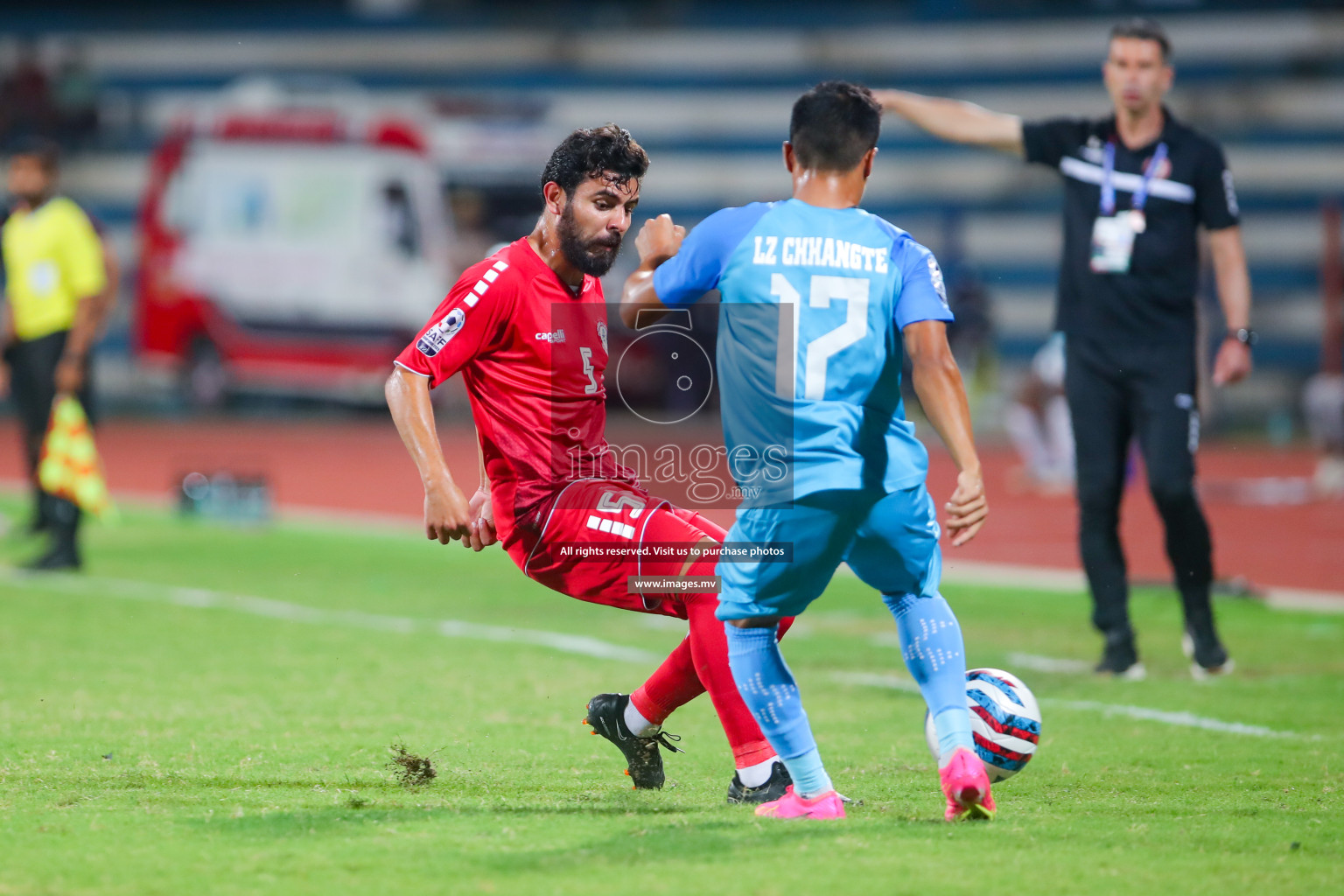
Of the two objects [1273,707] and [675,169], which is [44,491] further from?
[675,169]

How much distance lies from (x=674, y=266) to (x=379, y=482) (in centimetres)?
1397

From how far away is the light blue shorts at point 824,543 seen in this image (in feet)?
14.5

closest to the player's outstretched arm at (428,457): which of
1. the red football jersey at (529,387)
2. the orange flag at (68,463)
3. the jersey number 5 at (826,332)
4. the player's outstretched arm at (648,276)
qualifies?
the red football jersey at (529,387)

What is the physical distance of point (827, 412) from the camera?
443 centimetres

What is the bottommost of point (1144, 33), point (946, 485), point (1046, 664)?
point (946, 485)

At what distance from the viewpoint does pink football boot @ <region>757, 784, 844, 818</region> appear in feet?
14.9

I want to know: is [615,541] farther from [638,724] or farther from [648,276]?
[648,276]

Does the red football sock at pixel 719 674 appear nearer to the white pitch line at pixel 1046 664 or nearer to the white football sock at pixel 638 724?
the white football sock at pixel 638 724

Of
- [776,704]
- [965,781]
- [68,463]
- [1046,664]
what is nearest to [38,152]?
[68,463]

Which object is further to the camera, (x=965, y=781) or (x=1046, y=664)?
(x=1046, y=664)

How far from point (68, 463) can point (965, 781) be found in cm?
775

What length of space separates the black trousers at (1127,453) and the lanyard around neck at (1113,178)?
0.62 m

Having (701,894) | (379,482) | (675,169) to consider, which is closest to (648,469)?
(701,894)

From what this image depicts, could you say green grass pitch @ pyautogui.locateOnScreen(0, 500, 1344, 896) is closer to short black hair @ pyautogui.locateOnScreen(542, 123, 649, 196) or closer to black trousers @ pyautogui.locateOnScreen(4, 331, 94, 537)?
black trousers @ pyautogui.locateOnScreen(4, 331, 94, 537)
